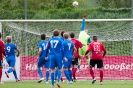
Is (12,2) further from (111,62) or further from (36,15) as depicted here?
(111,62)

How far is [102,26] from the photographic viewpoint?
35094mm

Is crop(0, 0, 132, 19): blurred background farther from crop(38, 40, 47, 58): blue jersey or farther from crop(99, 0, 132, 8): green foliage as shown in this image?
crop(38, 40, 47, 58): blue jersey

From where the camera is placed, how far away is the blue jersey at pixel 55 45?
83.3 ft

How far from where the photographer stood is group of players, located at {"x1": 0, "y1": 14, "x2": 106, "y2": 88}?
83.7ft

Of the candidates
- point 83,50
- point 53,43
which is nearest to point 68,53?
point 53,43

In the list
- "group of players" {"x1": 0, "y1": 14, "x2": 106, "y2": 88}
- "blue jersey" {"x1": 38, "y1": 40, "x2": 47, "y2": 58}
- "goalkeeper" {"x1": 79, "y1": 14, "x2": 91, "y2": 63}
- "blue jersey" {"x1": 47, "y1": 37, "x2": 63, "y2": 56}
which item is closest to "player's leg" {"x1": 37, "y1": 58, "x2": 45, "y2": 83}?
"group of players" {"x1": 0, "y1": 14, "x2": 106, "y2": 88}

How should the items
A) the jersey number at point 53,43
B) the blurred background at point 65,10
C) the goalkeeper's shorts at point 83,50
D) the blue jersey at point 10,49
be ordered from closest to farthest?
the jersey number at point 53,43, the blue jersey at point 10,49, the goalkeeper's shorts at point 83,50, the blurred background at point 65,10

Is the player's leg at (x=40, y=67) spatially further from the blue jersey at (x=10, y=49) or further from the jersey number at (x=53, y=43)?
the jersey number at (x=53, y=43)

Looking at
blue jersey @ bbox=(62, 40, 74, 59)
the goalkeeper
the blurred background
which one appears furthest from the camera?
the blurred background

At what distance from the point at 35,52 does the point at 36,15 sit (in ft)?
28.1

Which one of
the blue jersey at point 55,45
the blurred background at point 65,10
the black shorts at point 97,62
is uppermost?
the blurred background at point 65,10

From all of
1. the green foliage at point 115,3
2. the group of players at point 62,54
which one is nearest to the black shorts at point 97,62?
the group of players at point 62,54

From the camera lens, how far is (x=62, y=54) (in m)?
26.1

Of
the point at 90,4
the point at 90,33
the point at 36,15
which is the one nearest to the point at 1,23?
the point at 90,33
